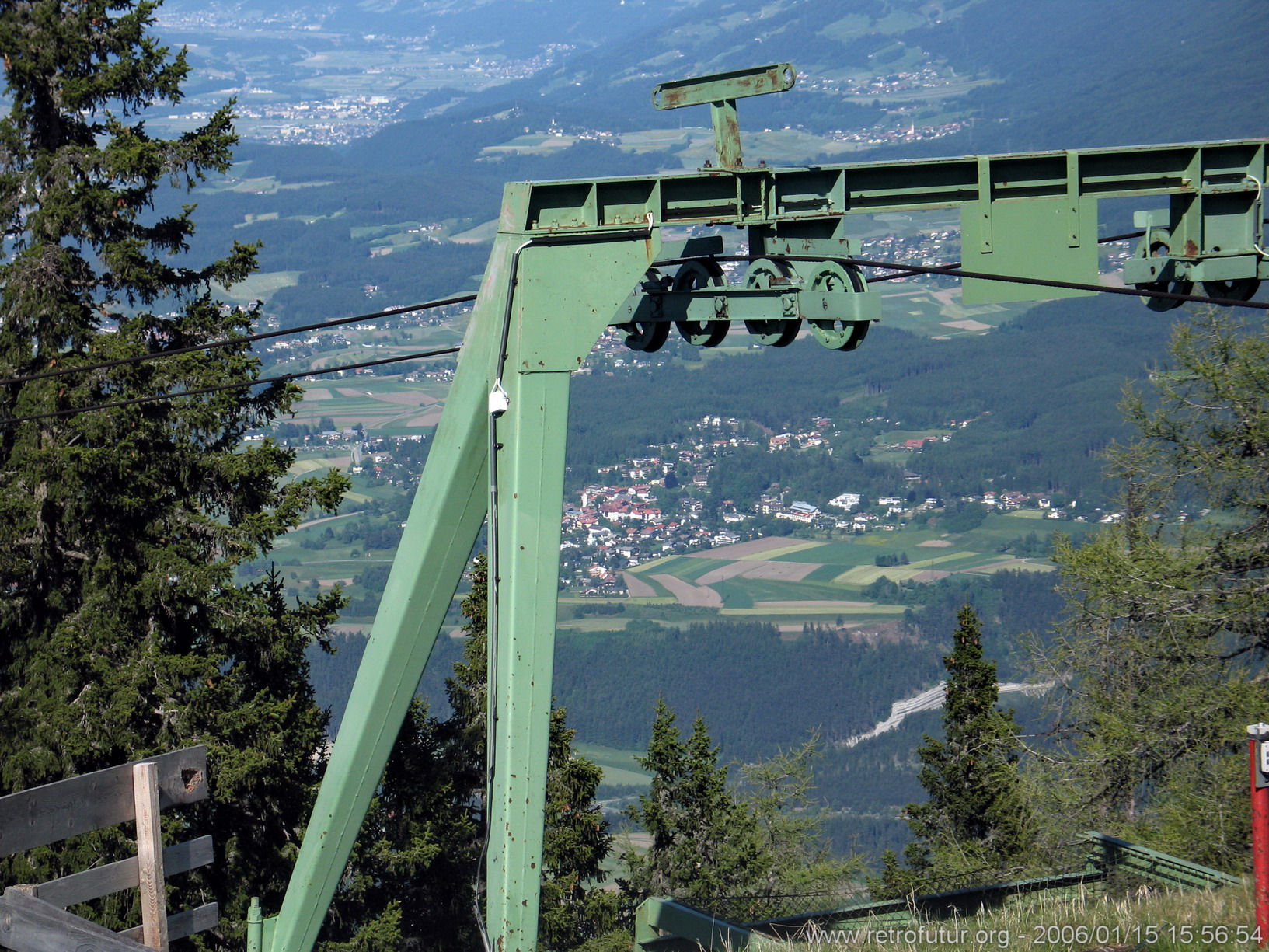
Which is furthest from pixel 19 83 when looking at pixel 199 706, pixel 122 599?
pixel 199 706

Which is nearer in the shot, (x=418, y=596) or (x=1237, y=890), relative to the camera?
(x=418, y=596)

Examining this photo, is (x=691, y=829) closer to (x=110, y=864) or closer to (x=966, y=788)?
(x=966, y=788)

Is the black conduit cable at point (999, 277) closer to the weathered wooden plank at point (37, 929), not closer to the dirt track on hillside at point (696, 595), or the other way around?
the weathered wooden plank at point (37, 929)

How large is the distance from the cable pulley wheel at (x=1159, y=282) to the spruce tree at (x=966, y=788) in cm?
2021

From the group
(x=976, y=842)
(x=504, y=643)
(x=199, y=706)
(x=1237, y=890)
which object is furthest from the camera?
(x=976, y=842)

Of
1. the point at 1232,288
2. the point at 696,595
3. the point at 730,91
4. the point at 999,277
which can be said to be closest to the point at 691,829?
the point at 1232,288

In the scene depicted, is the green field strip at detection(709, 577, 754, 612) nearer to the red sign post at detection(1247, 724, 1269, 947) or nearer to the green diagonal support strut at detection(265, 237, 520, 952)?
the green diagonal support strut at detection(265, 237, 520, 952)

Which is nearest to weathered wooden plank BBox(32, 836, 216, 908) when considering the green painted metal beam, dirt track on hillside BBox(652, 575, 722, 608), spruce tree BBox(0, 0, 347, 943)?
the green painted metal beam

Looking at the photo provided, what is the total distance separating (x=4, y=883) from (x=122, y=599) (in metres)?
4.37

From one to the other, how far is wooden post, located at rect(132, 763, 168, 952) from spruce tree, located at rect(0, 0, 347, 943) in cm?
1181

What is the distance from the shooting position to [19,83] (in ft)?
66.7

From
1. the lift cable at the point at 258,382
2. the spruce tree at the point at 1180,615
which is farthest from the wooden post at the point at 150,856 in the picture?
the spruce tree at the point at 1180,615

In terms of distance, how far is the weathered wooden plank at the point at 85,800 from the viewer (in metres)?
6.57

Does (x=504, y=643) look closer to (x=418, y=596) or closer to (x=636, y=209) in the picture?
(x=418, y=596)
